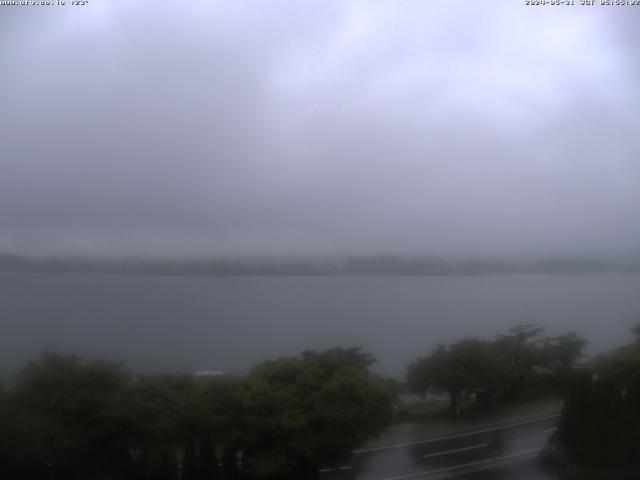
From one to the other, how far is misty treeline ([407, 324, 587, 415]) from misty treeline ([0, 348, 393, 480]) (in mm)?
3241

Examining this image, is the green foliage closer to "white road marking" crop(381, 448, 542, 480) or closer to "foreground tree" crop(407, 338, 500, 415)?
"white road marking" crop(381, 448, 542, 480)

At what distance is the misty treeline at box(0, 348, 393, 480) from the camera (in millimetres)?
12594

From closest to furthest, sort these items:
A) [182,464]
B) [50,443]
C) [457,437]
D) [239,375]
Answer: [50,443], [182,464], [239,375], [457,437]

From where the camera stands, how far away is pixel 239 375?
47.5 ft

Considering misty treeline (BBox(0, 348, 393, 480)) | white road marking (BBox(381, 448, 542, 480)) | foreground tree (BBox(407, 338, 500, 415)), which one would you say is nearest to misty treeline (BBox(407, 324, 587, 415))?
foreground tree (BBox(407, 338, 500, 415))

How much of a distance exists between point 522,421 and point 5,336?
1208 cm

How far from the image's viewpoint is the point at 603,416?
46.0 feet

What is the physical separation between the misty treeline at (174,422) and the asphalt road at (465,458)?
0.75 meters

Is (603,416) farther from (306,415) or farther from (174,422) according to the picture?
(174,422)

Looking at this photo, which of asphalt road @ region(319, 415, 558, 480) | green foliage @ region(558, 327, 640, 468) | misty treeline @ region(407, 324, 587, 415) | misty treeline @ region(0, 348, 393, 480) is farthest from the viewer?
misty treeline @ region(407, 324, 587, 415)

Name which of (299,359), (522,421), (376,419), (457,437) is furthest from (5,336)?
→ (522,421)

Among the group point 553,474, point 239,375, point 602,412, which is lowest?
point 553,474

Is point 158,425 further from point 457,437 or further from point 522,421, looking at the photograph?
point 522,421

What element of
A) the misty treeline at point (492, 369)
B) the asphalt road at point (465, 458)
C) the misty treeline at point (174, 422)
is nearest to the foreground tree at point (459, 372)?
the misty treeline at point (492, 369)
